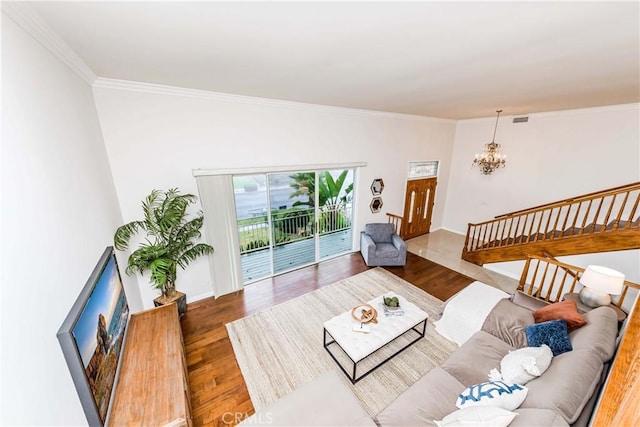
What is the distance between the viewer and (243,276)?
4234 millimetres

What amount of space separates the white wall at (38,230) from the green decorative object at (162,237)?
36.1 inches

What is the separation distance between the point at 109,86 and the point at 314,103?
103 inches

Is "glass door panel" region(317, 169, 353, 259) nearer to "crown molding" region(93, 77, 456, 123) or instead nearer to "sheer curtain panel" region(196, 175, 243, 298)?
"crown molding" region(93, 77, 456, 123)

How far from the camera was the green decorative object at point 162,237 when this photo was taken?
9.05 feet

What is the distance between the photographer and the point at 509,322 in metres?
2.54

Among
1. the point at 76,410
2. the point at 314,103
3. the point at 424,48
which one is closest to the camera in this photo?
the point at 76,410

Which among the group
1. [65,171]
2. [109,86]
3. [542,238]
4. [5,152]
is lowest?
[542,238]

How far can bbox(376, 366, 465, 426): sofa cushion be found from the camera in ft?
5.69

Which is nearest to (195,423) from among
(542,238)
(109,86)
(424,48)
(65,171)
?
(65,171)

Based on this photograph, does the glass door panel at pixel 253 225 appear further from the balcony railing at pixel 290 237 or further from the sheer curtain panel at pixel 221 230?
the sheer curtain panel at pixel 221 230

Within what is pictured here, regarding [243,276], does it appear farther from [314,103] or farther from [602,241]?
[602,241]

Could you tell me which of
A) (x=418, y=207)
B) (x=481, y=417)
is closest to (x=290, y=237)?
(x=418, y=207)

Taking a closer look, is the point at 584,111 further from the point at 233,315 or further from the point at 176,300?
the point at 176,300

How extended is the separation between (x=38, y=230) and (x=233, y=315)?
2.65 m
